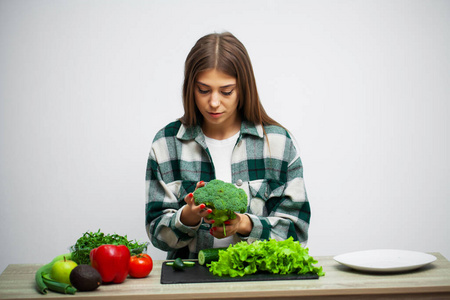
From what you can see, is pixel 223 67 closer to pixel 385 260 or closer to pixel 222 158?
pixel 222 158

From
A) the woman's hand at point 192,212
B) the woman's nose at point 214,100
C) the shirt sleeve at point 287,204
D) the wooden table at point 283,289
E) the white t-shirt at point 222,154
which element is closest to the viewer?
the wooden table at point 283,289

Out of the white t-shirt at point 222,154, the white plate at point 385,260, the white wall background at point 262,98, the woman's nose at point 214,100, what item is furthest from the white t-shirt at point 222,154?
the white wall background at point 262,98

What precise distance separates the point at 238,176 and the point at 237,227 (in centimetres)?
42

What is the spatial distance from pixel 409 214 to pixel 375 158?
0.56 m

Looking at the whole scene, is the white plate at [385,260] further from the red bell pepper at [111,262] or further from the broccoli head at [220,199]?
the red bell pepper at [111,262]

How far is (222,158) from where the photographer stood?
9.62 ft

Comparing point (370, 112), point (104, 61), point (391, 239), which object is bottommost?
point (391, 239)

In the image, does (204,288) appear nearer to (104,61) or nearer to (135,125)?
(135,125)

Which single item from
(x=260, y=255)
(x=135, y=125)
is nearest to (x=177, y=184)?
(x=260, y=255)

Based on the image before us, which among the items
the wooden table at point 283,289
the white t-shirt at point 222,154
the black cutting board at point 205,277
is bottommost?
the wooden table at point 283,289

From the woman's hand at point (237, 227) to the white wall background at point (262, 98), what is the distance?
5.13 feet

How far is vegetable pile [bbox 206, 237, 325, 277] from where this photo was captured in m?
2.25

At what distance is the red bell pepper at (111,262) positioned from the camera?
2152mm

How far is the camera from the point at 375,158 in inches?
168
